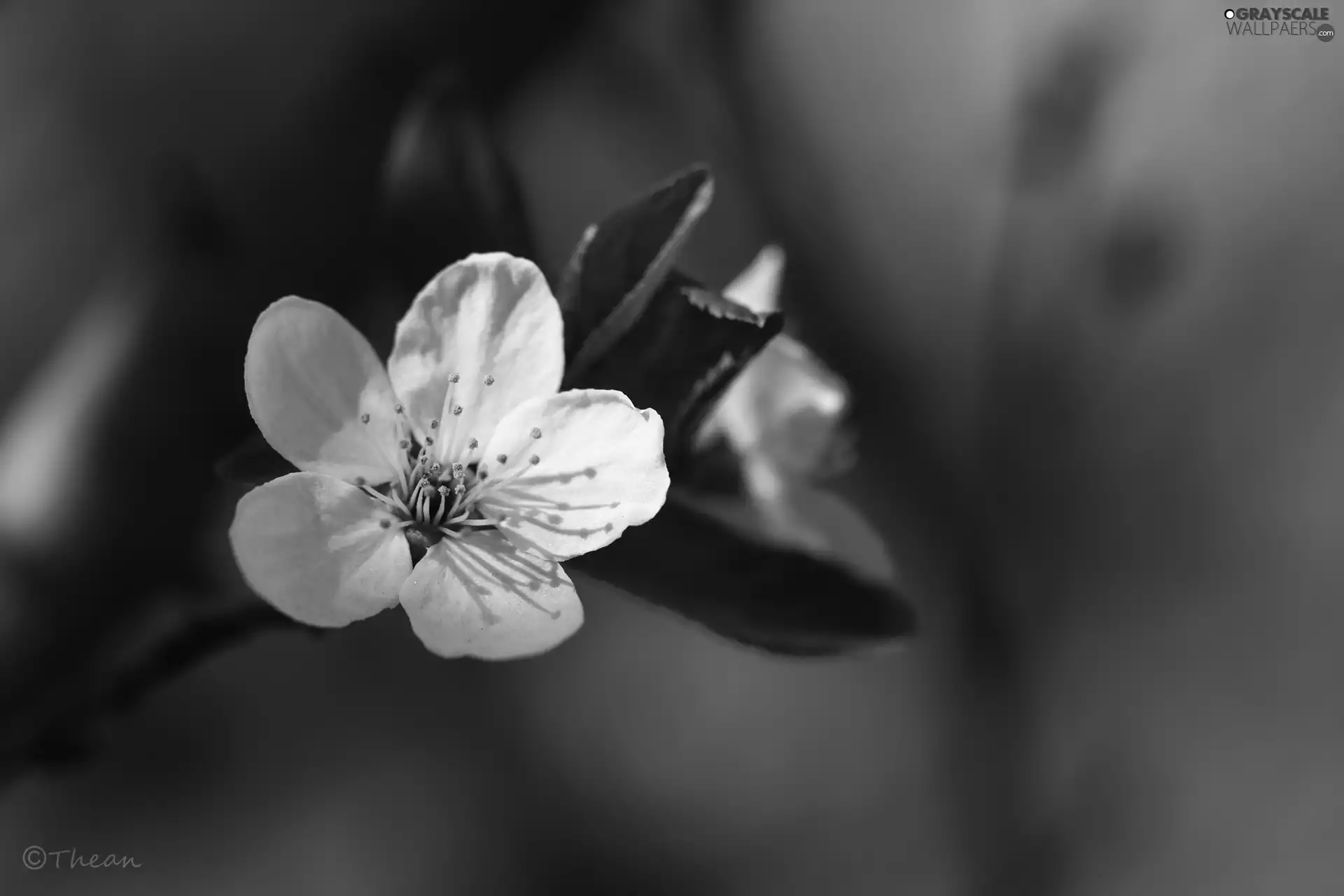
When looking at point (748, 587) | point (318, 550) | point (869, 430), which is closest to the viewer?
point (318, 550)

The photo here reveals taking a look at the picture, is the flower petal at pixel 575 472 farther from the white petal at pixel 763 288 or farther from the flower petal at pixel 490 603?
the white petal at pixel 763 288

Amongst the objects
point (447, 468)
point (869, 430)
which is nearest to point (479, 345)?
point (447, 468)

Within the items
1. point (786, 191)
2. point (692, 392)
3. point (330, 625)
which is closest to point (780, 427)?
point (692, 392)

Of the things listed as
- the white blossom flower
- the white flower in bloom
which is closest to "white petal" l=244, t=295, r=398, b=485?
the white flower in bloom

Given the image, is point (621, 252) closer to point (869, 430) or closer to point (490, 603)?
point (490, 603)

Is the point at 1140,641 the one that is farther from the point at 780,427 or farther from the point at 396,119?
the point at 396,119

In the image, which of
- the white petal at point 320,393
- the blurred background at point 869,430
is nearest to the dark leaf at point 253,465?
Answer: the white petal at point 320,393
